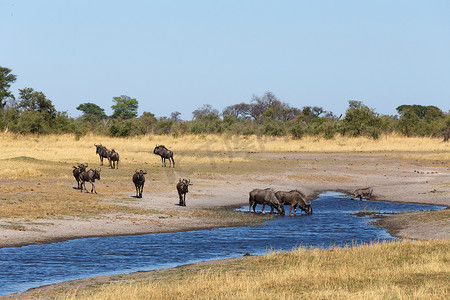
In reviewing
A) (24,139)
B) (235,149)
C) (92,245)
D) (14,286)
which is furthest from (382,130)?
(14,286)

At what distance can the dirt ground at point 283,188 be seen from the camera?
19.5 m

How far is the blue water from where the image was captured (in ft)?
46.9

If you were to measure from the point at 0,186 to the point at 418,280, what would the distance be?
2043cm

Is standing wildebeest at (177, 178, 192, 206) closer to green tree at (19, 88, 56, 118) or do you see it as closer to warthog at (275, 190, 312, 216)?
warthog at (275, 190, 312, 216)

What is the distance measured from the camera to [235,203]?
2806cm

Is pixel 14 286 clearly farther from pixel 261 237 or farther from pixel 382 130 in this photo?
pixel 382 130

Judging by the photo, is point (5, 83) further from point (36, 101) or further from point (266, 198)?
point (266, 198)

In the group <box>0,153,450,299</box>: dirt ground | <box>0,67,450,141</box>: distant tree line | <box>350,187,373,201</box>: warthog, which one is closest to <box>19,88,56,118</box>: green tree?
<box>0,67,450,141</box>: distant tree line

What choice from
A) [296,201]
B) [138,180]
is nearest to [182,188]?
[138,180]

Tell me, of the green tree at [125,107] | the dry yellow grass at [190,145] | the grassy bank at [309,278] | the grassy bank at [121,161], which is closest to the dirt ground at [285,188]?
the grassy bank at [121,161]

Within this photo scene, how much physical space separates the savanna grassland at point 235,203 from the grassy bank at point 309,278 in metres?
0.03

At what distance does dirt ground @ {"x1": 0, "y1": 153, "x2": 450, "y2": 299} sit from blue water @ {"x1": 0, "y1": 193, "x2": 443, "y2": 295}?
860 millimetres

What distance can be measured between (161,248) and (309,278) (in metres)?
6.25

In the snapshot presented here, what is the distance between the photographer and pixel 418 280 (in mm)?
12047
